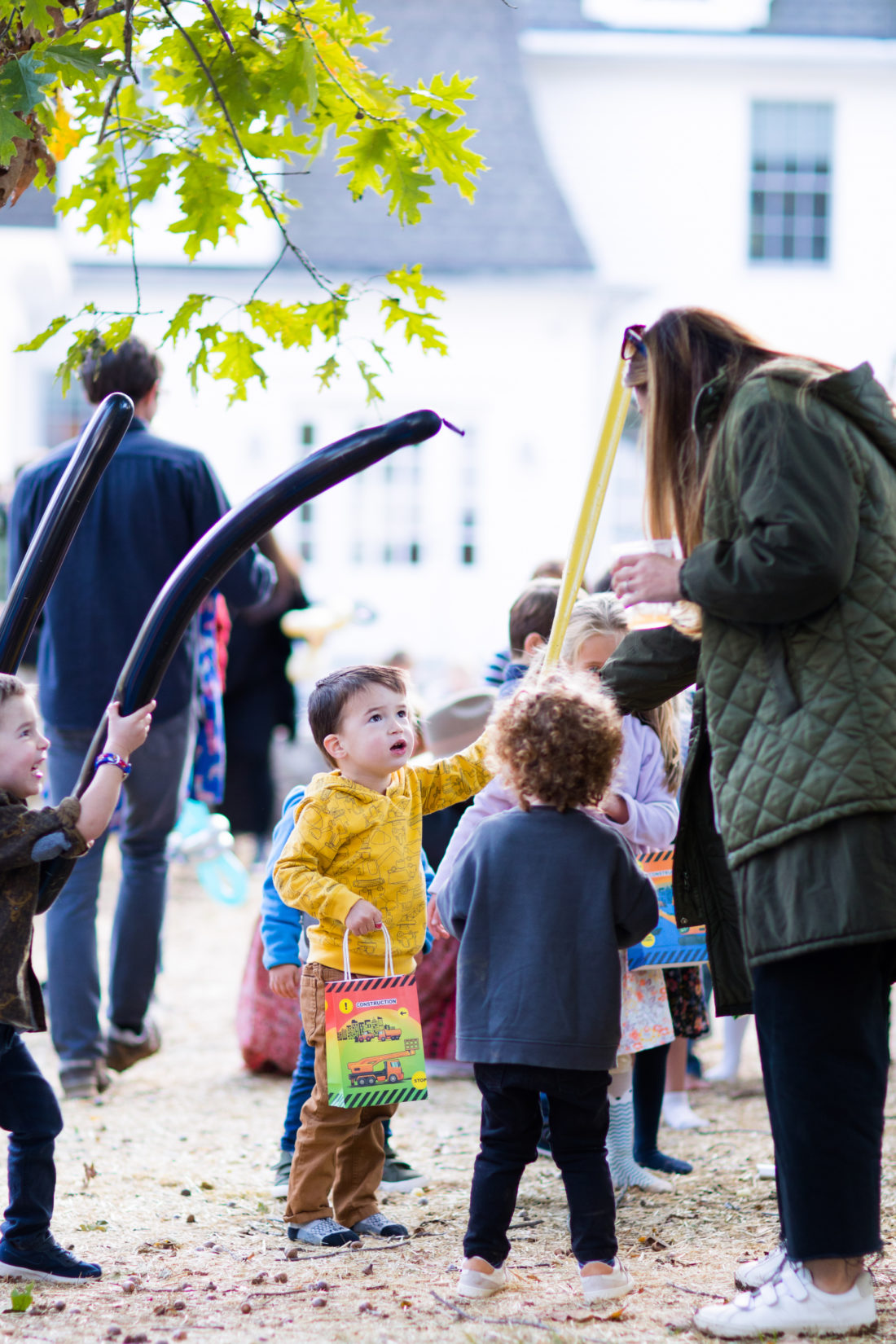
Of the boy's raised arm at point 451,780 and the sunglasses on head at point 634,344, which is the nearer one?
the sunglasses on head at point 634,344

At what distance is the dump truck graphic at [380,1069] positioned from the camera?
3.20 metres

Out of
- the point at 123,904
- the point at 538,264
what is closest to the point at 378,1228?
the point at 123,904

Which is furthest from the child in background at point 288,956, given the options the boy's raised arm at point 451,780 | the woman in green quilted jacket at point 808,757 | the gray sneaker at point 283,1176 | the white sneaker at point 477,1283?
the woman in green quilted jacket at point 808,757

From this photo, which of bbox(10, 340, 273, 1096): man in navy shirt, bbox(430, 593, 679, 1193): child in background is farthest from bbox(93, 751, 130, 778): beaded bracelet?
bbox(10, 340, 273, 1096): man in navy shirt

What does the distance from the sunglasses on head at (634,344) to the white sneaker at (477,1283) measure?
5.97ft

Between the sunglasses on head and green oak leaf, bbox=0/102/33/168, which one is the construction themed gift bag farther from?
green oak leaf, bbox=0/102/33/168

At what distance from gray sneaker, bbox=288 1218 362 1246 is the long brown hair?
170cm

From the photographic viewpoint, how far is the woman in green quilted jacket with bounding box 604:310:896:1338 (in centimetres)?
255

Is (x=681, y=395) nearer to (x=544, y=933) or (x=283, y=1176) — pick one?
(x=544, y=933)

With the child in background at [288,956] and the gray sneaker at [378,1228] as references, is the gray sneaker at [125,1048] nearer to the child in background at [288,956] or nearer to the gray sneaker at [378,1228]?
the child in background at [288,956]

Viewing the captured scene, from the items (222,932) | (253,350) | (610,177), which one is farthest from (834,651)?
(610,177)

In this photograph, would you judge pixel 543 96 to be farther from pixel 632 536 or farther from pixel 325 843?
pixel 325 843

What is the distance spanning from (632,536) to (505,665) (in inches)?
557

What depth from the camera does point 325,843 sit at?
3.43 meters
